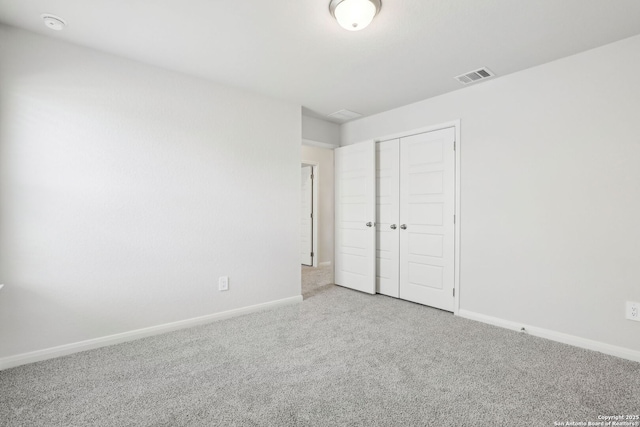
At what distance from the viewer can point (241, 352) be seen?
241 cm

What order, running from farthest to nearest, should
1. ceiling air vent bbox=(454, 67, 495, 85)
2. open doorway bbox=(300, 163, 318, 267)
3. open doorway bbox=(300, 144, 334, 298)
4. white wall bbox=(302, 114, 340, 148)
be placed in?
open doorway bbox=(300, 163, 318, 267), open doorway bbox=(300, 144, 334, 298), white wall bbox=(302, 114, 340, 148), ceiling air vent bbox=(454, 67, 495, 85)

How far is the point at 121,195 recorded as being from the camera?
2.59m

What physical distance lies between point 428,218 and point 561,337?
1.60 meters

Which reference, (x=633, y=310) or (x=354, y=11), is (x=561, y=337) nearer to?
(x=633, y=310)

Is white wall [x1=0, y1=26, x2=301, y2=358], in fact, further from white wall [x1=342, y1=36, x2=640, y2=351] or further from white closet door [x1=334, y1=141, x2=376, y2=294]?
white wall [x1=342, y1=36, x2=640, y2=351]

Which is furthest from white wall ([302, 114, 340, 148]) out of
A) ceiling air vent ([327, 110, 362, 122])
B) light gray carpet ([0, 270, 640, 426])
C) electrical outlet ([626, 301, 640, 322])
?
electrical outlet ([626, 301, 640, 322])

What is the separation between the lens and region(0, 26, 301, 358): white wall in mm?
2215

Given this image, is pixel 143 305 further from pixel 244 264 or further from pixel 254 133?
pixel 254 133

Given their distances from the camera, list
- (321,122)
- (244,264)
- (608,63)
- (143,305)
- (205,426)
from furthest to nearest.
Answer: (321,122) < (244,264) < (143,305) < (608,63) < (205,426)

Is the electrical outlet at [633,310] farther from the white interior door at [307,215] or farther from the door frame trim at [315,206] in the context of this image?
the white interior door at [307,215]

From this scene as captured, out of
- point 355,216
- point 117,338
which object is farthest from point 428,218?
point 117,338

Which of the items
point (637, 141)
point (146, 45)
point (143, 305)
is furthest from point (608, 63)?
point (143, 305)

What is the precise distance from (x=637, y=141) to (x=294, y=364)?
9.88 feet

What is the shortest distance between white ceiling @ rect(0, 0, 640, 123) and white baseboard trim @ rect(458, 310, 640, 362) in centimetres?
234
